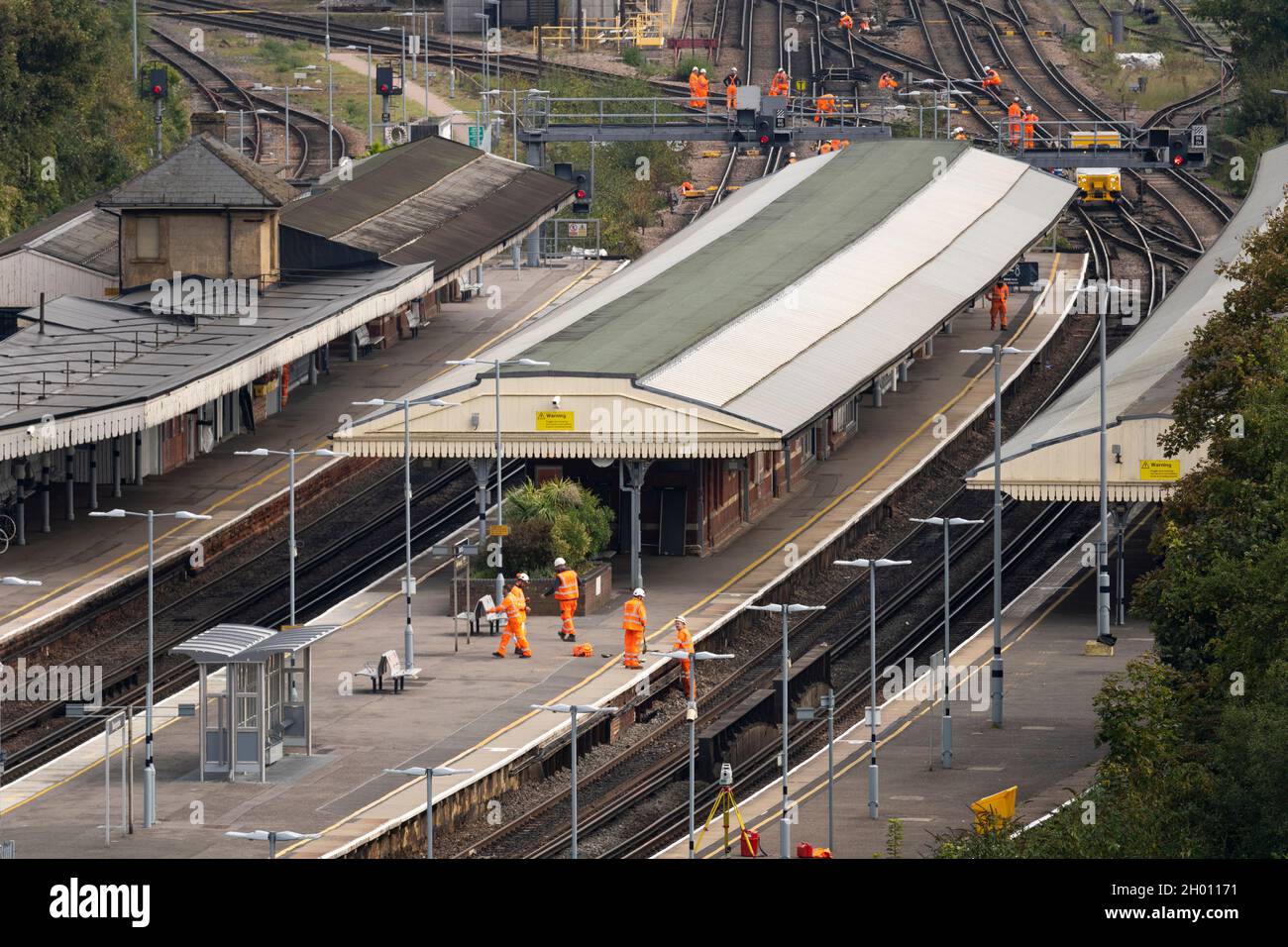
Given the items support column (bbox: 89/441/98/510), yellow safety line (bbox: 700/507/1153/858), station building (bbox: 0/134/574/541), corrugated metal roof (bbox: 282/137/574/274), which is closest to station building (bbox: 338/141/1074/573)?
station building (bbox: 0/134/574/541)

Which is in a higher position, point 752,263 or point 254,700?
point 752,263

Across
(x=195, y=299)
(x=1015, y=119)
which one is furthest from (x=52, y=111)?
(x=1015, y=119)

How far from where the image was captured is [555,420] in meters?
64.9

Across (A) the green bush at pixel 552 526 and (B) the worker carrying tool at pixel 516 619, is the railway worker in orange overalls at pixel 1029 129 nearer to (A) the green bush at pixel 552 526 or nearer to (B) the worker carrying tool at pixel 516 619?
(A) the green bush at pixel 552 526

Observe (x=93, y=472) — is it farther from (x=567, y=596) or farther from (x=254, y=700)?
(x=254, y=700)

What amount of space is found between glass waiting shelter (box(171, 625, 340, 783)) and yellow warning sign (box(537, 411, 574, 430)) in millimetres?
17060

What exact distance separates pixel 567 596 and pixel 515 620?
1.87 metres

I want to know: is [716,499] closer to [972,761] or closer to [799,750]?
[799,750]

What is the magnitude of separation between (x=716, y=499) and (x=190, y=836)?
1166 inches

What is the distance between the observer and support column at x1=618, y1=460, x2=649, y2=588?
63.6 meters

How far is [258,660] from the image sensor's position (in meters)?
46.5

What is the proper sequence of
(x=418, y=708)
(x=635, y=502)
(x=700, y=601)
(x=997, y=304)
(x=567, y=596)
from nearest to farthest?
(x=418, y=708), (x=567, y=596), (x=700, y=601), (x=635, y=502), (x=997, y=304)

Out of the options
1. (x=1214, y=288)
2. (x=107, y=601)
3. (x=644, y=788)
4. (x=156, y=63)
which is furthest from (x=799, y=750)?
(x=156, y=63)

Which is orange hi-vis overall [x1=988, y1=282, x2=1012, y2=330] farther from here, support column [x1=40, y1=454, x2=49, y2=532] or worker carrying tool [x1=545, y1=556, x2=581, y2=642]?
support column [x1=40, y1=454, x2=49, y2=532]
